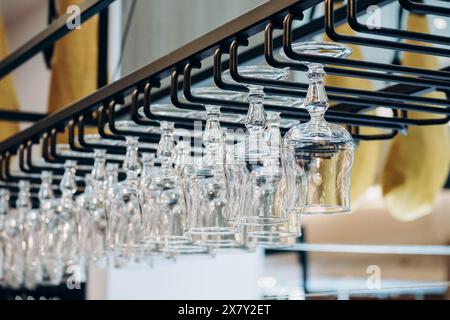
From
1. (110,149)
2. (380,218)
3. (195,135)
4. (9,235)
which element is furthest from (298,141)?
(380,218)

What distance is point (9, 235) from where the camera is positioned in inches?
112

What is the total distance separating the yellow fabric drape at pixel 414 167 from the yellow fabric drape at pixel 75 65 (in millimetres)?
868

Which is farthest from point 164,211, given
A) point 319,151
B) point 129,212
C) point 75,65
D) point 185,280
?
point 185,280

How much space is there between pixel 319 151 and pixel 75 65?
1.72 metres

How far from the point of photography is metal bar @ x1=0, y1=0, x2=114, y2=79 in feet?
6.44

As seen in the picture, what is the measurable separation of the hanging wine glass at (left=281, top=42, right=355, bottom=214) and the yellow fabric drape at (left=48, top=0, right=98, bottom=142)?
1.63 meters

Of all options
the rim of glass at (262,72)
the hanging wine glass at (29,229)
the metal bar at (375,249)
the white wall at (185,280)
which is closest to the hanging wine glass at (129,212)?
the hanging wine glass at (29,229)

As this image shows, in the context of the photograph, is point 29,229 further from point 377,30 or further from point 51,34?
point 377,30

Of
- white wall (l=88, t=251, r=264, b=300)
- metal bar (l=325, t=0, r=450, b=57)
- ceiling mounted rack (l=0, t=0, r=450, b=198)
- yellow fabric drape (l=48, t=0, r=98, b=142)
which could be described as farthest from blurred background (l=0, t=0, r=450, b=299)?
metal bar (l=325, t=0, r=450, b=57)

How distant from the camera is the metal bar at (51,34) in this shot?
196 cm

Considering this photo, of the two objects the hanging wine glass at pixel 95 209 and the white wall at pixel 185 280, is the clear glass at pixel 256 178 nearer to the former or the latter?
the hanging wine glass at pixel 95 209

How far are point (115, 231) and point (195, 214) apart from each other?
514mm

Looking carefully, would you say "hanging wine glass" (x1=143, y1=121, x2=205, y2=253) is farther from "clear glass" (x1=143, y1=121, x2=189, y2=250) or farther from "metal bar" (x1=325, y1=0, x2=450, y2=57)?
"metal bar" (x1=325, y1=0, x2=450, y2=57)

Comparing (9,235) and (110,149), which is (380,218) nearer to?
(9,235)
